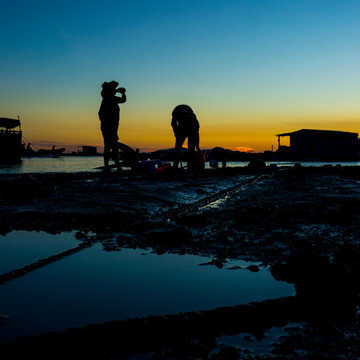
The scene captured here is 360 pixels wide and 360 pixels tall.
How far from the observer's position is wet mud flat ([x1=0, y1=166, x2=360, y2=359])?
1.23 meters

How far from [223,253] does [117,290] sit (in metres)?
1.01

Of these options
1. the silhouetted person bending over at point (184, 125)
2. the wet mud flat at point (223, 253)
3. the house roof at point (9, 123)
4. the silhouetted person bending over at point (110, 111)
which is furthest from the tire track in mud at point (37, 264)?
the house roof at point (9, 123)

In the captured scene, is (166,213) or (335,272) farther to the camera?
(166,213)

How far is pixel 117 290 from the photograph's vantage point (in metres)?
1.81

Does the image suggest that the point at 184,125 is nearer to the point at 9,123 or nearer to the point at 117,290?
the point at 117,290

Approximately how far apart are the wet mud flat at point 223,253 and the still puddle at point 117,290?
0.16m

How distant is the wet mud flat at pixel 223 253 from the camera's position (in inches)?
48.3

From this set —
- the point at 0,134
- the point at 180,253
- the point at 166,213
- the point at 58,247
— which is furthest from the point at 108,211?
the point at 0,134

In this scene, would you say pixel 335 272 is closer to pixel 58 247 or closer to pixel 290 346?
pixel 290 346

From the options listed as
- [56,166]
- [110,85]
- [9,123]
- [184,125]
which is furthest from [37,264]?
[9,123]

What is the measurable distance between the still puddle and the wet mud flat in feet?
0.52

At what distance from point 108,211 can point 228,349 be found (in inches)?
134

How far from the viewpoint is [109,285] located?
6.17 feet

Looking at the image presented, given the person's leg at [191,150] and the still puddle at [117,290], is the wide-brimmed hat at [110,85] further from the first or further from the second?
the still puddle at [117,290]
